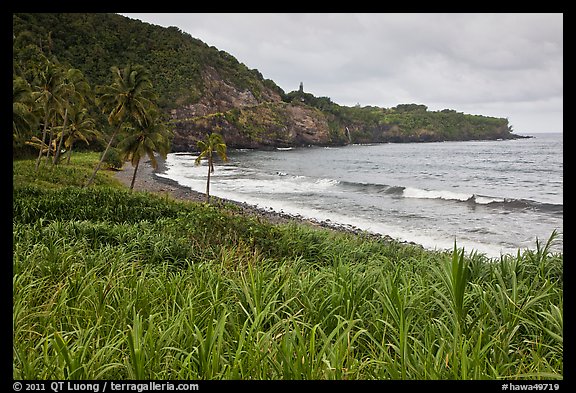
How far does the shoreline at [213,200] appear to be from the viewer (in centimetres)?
1526

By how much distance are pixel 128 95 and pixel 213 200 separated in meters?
6.79

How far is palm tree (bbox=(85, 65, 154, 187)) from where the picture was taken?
1780 centimetres

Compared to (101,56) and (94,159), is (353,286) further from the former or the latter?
(94,159)

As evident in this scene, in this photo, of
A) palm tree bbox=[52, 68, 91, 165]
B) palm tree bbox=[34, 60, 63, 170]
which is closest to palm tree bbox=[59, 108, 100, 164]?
palm tree bbox=[52, 68, 91, 165]

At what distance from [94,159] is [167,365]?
1149 inches

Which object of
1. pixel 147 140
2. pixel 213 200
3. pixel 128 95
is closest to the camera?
pixel 128 95

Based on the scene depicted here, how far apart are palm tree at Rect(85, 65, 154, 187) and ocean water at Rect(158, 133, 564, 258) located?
3.66 metres

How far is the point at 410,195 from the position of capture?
24.5 m

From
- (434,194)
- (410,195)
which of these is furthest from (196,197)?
(434,194)

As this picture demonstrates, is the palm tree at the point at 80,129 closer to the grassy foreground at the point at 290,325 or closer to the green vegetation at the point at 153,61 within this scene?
the green vegetation at the point at 153,61

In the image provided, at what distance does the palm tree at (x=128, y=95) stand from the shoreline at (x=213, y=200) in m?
3.90

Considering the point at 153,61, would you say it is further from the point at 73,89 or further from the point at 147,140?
the point at 73,89

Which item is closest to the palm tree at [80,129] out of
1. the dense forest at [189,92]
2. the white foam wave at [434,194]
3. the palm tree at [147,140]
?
the dense forest at [189,92]

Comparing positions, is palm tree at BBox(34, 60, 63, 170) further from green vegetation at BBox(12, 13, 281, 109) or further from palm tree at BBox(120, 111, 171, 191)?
palm tree at BBox(120, 111, 171, 191)
